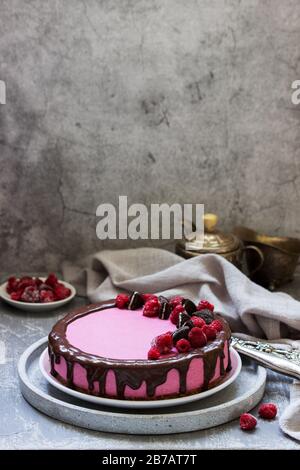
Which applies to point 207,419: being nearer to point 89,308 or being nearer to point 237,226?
point 89,308

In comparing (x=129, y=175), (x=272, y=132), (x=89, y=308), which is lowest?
(x=89, y=308)

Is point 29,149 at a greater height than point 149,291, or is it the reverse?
point 29,149

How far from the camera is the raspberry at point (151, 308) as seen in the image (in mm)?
1336

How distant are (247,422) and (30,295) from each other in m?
0.65

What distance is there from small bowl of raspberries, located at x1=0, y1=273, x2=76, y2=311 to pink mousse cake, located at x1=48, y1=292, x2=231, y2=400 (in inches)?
9.4

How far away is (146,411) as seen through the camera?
115 cm

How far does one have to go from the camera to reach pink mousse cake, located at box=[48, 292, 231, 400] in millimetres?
1127

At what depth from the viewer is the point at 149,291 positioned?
160 cm

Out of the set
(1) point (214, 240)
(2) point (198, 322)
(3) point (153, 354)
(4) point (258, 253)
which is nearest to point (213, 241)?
(1) point (214, 240)

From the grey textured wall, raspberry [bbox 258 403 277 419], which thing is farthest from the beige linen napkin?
raspberry [bbox 258 403 277 419]

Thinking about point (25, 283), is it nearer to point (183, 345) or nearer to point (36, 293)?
point (36, 293)

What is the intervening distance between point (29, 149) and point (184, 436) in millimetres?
922

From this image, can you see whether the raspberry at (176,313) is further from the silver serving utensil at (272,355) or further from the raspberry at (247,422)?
the raspberry at (247,422)
